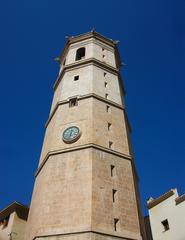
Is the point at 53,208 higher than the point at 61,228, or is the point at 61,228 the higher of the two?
the point at 53,208

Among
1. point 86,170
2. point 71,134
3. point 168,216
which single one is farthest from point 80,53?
point 168,216

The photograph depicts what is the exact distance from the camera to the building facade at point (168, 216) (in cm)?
1791

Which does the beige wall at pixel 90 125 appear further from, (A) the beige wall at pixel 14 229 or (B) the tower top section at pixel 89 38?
(B) the tower top section at pixel 89 38

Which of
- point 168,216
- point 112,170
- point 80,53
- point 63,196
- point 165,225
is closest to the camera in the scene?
point 63,196

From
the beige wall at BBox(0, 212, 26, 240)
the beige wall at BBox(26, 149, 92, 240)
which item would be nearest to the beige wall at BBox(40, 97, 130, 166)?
the beige wall at BBox(26, 149, 92, 240)

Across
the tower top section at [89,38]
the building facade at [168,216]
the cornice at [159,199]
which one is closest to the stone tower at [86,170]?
the cornice at [159,199]

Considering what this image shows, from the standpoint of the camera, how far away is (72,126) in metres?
22.4

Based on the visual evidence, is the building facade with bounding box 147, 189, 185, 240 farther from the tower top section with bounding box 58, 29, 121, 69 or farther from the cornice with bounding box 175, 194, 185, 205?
the tower top section with bounding box 58, 29, 121, 69

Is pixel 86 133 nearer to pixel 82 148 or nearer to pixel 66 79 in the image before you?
pixel 82 148

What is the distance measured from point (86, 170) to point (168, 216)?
6.12m

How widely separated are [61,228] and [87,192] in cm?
250

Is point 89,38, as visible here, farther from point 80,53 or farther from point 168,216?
point 168,216

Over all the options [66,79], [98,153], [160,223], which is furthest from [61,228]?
[66,79]

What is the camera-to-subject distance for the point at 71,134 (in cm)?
2175
